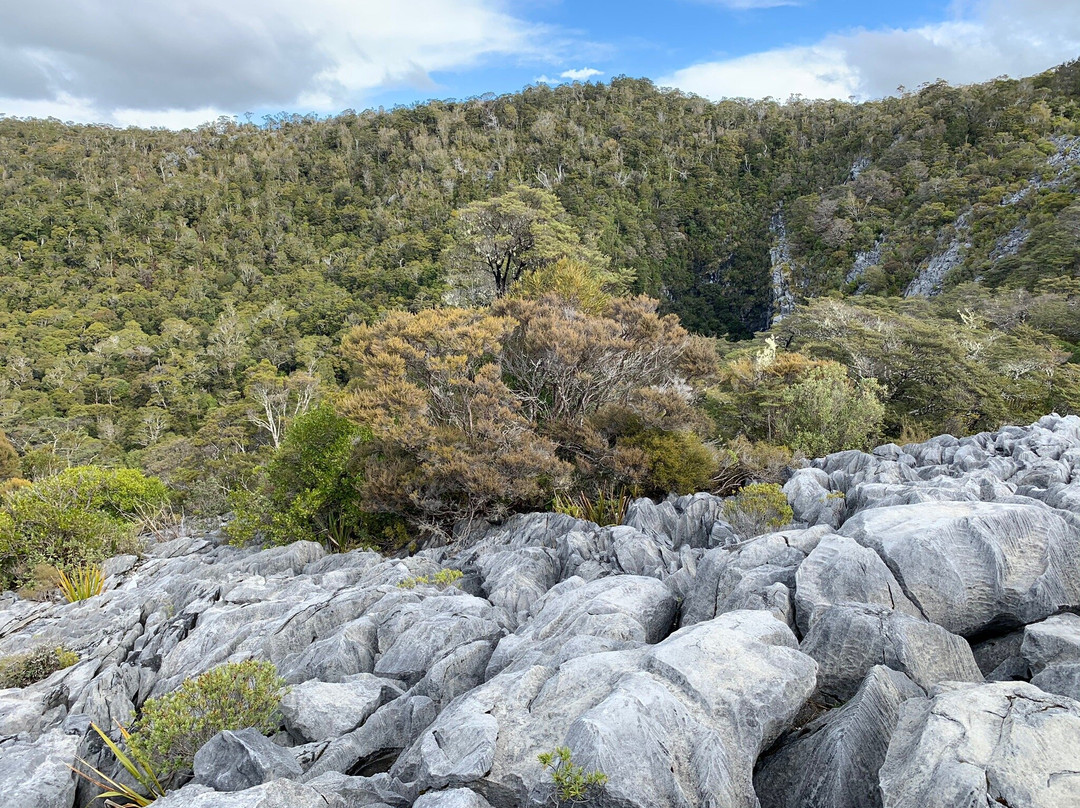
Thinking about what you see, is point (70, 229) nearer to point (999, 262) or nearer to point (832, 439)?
point (832, 439)

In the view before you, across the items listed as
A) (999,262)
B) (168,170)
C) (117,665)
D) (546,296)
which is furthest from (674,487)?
(168,170)

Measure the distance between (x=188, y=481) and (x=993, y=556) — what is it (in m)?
26.2

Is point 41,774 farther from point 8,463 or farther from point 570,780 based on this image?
point 8,463

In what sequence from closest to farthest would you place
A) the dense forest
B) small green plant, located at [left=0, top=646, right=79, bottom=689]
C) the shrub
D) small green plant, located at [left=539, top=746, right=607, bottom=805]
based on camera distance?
small green plant, located at [left=539, top=746, right=607, bottom=805] < small green plant, located at [left=0, top=646, right=79, bottom=689] < the shrub < the dense forest

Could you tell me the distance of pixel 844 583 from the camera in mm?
5012

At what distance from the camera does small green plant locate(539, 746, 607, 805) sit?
10.7 ft

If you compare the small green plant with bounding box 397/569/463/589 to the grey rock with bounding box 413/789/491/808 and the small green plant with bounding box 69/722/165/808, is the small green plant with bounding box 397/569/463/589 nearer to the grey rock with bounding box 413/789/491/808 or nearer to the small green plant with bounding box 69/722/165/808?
the small green plant with bounding box 69/722/165/808

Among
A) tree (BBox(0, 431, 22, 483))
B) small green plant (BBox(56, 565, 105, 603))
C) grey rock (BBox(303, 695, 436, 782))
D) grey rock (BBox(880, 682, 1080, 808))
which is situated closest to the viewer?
grey rock (BBox(880, 682, 1080, 808))

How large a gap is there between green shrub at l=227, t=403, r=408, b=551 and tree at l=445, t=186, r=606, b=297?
10.3 meters

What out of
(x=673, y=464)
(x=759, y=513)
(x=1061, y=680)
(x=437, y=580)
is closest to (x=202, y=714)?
(x=437, y=580)

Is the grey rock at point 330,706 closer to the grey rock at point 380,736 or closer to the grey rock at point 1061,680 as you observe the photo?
the grey rock at point 380,736

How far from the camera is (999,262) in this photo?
3850cm

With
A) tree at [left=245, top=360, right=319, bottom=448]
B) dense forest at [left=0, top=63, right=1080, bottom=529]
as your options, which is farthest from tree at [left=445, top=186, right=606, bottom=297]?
tree at [left=245, top=360, right=319, bottom=448]

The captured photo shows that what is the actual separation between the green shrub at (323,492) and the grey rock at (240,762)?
7.52m
